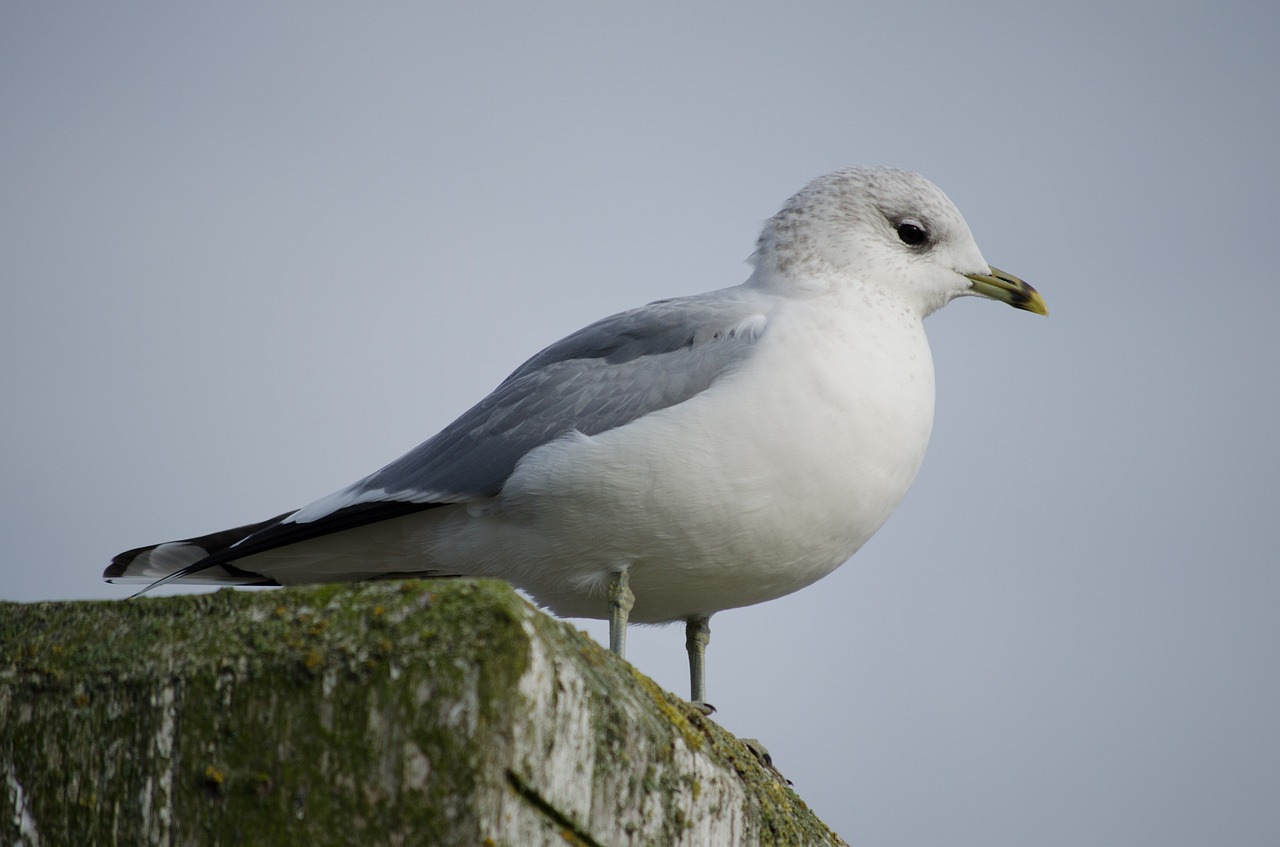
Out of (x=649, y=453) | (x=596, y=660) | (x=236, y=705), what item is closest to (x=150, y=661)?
(x=236, y=705)

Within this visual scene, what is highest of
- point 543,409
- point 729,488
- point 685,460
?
point 543,409

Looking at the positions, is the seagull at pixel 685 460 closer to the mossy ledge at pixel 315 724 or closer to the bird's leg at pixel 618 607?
the bird's leg at pixel 618 607

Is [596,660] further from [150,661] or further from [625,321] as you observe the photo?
[625,321]

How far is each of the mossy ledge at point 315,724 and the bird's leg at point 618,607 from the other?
2366 mm

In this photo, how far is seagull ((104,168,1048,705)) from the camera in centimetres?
485

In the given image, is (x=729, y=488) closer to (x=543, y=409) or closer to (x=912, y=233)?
(x=543, y=409)

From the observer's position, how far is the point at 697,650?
227 inches

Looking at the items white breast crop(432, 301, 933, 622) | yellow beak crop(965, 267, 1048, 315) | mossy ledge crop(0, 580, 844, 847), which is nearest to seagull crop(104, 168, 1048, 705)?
white breast crop(432, 301, 933, 622)

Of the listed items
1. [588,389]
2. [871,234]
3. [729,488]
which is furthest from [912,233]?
[729,488]

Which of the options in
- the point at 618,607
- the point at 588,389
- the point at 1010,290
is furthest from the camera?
the point at 1010,290

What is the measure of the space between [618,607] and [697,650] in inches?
35.2

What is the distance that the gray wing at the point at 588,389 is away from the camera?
5109 millimetres

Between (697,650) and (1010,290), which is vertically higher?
(1010,290)

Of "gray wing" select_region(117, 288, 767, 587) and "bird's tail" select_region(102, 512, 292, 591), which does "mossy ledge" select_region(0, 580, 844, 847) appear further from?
"bird's tail" select_region(102, 512, 292, 591)
